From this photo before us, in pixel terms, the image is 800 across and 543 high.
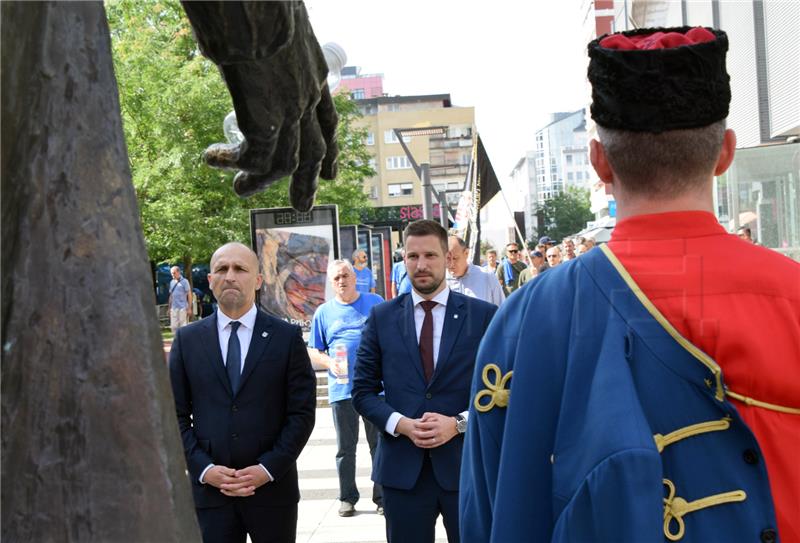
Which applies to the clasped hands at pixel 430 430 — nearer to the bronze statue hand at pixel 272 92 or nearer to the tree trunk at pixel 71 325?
the bronze statue hand at pixel 272 92

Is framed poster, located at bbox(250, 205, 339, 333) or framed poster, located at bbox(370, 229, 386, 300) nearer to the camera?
framed poster, located at bbox(250, 205, 339, 333)

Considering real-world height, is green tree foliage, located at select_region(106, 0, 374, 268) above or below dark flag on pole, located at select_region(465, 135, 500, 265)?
above

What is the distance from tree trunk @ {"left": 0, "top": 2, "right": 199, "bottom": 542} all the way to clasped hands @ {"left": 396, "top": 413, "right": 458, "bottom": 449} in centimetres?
289

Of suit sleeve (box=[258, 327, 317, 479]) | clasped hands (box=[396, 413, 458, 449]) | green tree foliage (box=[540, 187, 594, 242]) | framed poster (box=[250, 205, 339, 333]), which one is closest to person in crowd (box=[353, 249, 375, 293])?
framed poster (box=[250, 205, 339, 333])

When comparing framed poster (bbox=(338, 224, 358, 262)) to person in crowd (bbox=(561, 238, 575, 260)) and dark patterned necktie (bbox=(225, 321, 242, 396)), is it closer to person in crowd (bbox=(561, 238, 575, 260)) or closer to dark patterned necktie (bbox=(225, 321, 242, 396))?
person in crowd (bbox=(561, 238, 575, 260))

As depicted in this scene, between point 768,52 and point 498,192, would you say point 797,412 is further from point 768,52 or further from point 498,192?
point 768,52

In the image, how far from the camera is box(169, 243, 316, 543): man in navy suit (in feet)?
13.7

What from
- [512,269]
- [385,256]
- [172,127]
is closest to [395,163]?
Answer: [385,256]

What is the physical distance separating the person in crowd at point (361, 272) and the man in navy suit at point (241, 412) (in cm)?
829

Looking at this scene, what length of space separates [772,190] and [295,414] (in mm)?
7854

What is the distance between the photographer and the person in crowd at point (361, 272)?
12875mm

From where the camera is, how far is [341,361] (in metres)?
6.93

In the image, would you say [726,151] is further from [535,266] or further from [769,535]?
[535,266]

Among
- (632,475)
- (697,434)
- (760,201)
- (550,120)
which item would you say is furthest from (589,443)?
(550,120)
